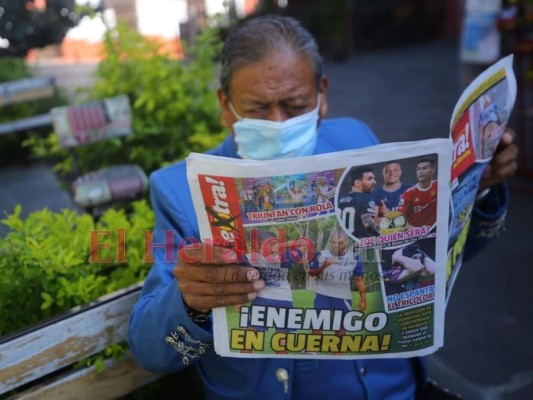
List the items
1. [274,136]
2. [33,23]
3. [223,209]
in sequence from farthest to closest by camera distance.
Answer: [33,23]
[274,136]
[223,209]

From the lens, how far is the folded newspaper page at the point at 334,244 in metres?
1.10

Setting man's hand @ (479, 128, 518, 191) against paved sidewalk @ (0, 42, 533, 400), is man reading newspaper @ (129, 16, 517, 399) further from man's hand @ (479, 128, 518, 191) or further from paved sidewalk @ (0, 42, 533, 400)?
paved sidewalk @ (0, 42, 533, 400)

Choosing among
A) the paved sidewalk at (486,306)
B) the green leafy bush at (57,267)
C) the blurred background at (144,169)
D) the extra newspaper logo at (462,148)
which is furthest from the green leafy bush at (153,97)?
the extra newspaper logo at (462,148)

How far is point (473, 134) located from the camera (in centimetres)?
143

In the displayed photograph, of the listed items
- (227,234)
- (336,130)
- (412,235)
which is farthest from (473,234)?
(227,234)

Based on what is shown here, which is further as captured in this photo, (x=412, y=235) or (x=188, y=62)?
(x=188, y=62)

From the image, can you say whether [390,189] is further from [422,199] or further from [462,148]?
[462,148]

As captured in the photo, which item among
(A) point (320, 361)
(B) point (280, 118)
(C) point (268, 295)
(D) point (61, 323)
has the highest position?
(B) point (280, 118)

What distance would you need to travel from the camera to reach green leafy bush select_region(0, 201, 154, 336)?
1.65 meters

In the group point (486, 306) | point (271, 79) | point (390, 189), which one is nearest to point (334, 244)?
point (390, 189)

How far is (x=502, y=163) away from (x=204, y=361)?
0.94 meters

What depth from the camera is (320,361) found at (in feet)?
4.91

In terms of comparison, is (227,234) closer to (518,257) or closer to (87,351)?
(87,351)

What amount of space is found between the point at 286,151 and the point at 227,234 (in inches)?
19.1
